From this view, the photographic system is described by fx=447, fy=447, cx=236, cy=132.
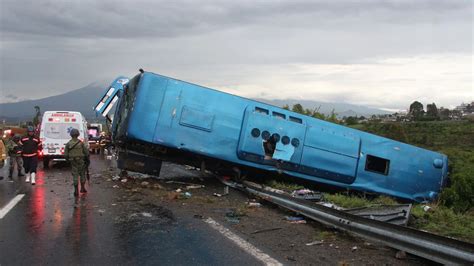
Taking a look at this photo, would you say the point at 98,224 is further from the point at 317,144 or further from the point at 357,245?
the point at 317,144

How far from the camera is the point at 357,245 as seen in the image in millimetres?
6082

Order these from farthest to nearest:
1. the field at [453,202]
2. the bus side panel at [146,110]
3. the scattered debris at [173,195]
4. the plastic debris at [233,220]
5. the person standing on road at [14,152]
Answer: the person standing on road at [14,152] < the bus side panel at [146,110] < the scattered debris at [173,195] < the plastic debris at [233,220] < the field at [453,202]

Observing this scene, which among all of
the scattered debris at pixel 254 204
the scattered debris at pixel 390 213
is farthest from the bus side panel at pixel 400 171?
the scattered debris at pixel 390 213

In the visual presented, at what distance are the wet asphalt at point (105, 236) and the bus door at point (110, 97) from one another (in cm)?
517

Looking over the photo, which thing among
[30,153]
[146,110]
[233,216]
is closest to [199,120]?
[146,110]

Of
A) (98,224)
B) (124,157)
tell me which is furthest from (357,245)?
(124,157)

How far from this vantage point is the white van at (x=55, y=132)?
720 inches

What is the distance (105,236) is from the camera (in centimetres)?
650

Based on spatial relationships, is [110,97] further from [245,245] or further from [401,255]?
[401,255]

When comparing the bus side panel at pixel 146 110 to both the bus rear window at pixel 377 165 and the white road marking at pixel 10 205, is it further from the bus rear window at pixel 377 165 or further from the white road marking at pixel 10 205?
the bus rear window at pixel 377 165

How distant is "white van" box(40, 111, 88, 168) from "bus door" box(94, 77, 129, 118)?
3.94 metres

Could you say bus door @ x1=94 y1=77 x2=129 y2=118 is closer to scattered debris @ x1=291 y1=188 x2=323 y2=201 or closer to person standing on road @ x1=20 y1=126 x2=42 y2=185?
person standing on road @ x1=20 y1=126 x2=42 y2=185

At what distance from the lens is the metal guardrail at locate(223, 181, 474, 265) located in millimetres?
4461

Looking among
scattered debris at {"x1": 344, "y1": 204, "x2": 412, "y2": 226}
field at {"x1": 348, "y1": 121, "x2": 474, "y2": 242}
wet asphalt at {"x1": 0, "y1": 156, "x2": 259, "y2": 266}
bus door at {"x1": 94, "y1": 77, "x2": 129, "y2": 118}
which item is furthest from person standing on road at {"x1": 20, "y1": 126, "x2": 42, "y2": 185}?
field at {"x1": 348, "y1": 121, "x2": 474, "y2": 242}
